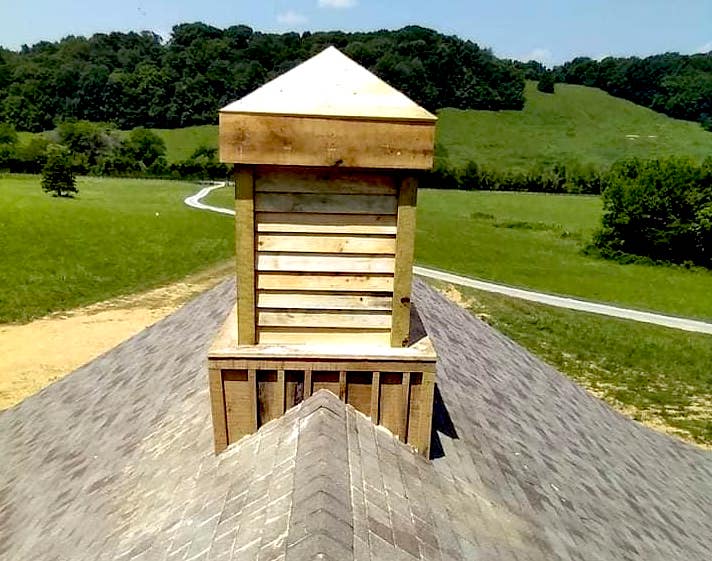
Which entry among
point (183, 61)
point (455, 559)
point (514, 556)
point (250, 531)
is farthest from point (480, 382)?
point (183, 61)

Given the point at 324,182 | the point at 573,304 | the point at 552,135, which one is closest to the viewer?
the point at 324,182

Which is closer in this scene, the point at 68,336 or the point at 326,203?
the point at 326,203

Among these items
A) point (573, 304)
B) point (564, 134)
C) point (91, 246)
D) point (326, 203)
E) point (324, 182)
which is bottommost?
point (573, 304)

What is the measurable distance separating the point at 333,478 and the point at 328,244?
1.70 m

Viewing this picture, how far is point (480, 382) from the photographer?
26.4 feet

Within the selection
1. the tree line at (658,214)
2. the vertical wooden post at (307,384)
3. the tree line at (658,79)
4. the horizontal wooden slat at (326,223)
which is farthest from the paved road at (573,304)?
the tree line at (658,79)

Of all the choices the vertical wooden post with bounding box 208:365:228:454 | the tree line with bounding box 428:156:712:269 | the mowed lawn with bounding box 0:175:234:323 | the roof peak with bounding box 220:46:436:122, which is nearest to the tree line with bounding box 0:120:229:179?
the mowed lawn with bounding box 0:175:234:323

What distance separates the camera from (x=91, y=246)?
36.5 meters

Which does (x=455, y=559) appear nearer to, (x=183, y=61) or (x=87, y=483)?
(x=87, y=483)

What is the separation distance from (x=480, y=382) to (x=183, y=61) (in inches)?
4622

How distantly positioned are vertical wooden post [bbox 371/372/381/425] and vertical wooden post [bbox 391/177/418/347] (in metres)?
0.30

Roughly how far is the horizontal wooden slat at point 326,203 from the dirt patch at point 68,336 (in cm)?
1443

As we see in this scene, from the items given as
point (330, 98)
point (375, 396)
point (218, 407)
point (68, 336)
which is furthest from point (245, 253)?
point (68, 336)

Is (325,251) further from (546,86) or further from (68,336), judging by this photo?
(546,86)
